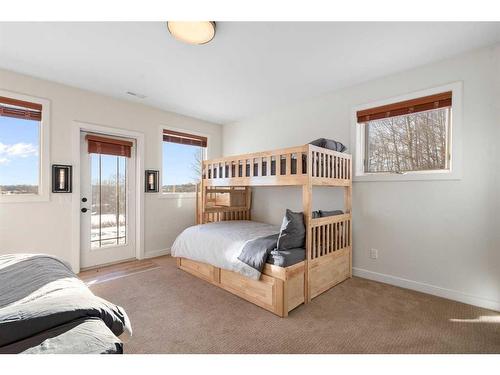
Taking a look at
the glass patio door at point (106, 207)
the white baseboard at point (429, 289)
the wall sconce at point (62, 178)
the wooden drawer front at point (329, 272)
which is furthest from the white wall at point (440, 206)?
the wall sconce at point (62, 178)

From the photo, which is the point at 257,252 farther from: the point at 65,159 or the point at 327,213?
the point at 65,159

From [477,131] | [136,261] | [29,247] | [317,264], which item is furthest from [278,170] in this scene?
[29,247]

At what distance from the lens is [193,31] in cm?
190

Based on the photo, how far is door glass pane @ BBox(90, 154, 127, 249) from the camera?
340 centimetres

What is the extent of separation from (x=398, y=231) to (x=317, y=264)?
1068mm

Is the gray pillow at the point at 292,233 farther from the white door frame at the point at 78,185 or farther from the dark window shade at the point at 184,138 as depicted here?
the dark window shade at the point at 184,138

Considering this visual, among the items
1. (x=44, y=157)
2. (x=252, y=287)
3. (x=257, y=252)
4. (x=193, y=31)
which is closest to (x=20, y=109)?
(x=44, y=157)

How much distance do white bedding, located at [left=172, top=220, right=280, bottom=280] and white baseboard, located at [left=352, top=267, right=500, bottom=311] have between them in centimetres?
128

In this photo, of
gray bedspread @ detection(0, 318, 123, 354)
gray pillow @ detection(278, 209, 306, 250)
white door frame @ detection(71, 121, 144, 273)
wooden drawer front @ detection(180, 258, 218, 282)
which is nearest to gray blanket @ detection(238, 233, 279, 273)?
gray pillow @ detection(278, 209, 306, 250)

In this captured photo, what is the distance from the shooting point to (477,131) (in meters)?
2.24

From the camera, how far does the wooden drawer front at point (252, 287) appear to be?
2191mm
